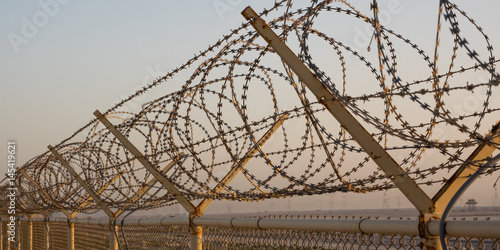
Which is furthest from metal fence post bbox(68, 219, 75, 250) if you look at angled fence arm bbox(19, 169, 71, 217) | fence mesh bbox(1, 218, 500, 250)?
angled fence arm bbox(19, 169, 71, 217)

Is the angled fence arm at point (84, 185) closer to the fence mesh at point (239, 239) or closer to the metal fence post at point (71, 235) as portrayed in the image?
the fence mesh at point (239, 239)

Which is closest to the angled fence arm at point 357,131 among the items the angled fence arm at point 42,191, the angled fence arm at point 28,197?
the angled fence arm at point 42,191

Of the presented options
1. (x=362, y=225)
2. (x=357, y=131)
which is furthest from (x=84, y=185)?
(x=357, y=131)

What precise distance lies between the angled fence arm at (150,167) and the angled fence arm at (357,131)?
7.91 feet

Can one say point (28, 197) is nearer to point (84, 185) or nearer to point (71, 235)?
point (71, 235)

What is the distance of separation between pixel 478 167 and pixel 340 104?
2.65 ft

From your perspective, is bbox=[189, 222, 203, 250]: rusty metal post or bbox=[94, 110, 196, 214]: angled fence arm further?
bbox=[94, 110, 196, 214]: angled fence arm

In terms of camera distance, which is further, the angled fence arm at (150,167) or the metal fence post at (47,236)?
the metal fence post at (47,236)

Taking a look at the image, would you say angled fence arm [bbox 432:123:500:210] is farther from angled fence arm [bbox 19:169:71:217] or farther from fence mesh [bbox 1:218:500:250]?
angled fence arm [bbox 19:169:71:217]

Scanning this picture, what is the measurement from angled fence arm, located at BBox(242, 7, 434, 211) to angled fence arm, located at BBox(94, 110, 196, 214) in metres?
2.41

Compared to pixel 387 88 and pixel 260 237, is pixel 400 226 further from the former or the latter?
pixel 260 237

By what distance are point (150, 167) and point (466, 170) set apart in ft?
12.5

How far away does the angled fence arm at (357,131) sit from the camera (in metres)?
3.21

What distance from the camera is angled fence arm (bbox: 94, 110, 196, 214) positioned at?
5.88m
